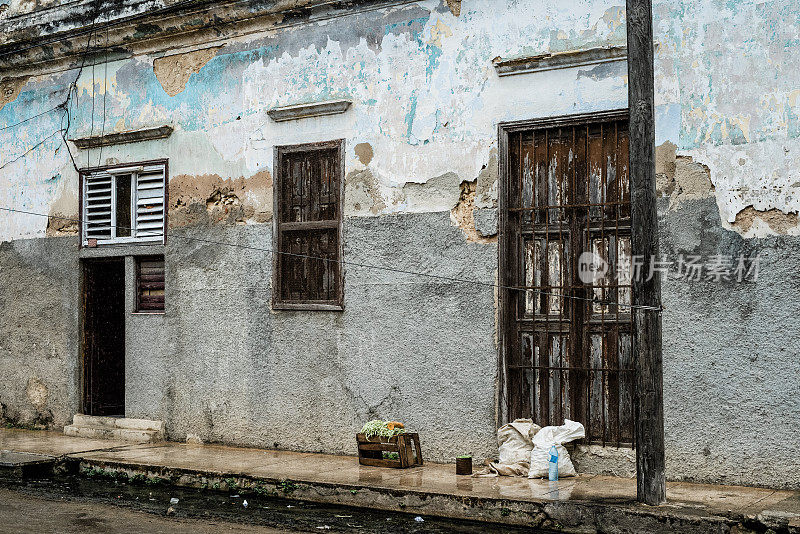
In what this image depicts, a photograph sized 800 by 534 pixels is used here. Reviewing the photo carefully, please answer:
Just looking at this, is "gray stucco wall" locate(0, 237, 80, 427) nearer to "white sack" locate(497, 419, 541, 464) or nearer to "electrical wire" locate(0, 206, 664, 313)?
"electrical wire" locate(0, 206, 664, 313)

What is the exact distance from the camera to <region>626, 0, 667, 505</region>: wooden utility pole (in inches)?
257

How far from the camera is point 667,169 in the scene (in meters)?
7.70

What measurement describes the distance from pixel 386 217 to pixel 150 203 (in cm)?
319

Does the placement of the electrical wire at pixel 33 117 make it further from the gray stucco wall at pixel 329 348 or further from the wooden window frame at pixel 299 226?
the wooden window frame at pixel 299 226

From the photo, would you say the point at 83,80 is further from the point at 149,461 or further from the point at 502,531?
the point at 502,531

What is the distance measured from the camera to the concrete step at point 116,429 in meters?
10.5

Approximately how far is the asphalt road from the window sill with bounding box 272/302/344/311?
9.32 ft

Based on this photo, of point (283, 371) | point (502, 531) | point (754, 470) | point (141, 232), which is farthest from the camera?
point (141, 232)

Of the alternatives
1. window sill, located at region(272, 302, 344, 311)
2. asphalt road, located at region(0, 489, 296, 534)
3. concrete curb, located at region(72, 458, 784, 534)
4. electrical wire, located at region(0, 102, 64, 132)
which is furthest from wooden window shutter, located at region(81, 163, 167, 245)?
asphalt road, located at region(0, 489, 296, 534)

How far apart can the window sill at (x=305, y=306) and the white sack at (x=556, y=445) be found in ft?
8.13

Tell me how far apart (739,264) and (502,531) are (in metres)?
2.84

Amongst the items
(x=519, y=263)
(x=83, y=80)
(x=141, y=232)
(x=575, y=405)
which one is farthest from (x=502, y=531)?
(x=83, y=80)

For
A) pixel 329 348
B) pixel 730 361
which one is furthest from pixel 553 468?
pixel 329 348

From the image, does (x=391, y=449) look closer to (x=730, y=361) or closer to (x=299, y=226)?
(x=299, y=226)
